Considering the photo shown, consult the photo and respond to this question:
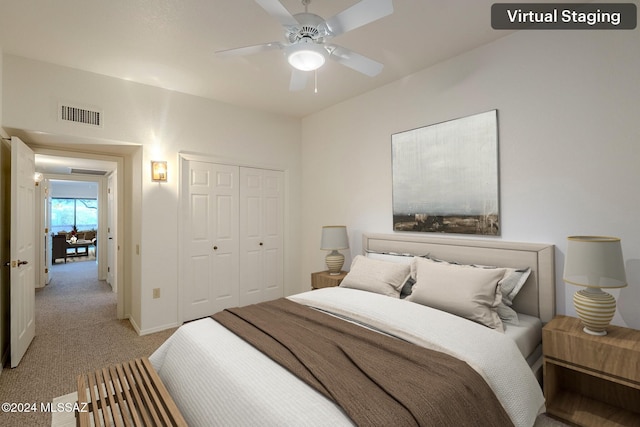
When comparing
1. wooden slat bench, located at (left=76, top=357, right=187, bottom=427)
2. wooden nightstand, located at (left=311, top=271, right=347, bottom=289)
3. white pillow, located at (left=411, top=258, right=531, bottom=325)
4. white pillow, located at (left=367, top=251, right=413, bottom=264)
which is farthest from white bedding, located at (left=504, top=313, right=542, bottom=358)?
wooden slat bench, located at (left=76, top=357, right=187, bottom=427)

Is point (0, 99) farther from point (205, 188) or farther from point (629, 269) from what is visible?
point (629, 269)

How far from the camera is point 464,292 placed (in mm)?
2156

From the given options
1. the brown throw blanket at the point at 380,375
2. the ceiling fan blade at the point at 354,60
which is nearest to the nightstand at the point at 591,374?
the brown throw blanket at the point at 380,375

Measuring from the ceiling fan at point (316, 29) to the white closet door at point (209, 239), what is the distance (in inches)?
84.7

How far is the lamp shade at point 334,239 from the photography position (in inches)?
144

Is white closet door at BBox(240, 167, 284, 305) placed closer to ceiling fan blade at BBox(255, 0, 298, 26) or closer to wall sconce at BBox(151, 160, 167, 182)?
wall sconce at BBox(151, 160, 167, 182)

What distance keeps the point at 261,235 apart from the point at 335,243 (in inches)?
49.6

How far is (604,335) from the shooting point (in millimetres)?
1848

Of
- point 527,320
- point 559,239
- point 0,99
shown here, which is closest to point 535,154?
point 559,239

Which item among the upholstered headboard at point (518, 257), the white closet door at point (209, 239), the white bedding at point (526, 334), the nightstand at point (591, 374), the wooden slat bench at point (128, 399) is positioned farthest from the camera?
the white closet door at point (209, 239)

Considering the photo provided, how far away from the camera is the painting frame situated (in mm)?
2654

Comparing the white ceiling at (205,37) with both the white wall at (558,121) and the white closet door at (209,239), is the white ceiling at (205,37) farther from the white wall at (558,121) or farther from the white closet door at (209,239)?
the white closet door at (209,239)

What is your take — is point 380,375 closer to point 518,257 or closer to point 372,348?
point 372,348

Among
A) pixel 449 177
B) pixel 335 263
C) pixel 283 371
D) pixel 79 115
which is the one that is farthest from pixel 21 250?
pixel 449 177
